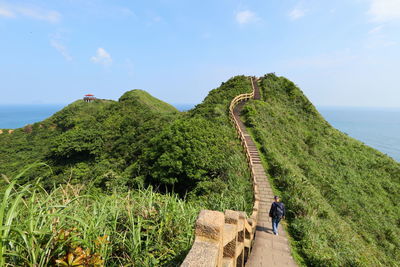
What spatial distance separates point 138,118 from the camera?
1289 inches

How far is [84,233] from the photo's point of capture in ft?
7.72

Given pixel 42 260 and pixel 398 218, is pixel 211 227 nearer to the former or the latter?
pixel 42 260

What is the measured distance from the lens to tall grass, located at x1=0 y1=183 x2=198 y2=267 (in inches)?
75.9

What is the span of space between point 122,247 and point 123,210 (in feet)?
2.19

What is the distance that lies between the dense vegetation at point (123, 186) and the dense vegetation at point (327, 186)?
8.15 ft

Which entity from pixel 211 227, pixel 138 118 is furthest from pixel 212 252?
pixel 138 118

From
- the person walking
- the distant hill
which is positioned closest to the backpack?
the person walking

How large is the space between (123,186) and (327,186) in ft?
47.4

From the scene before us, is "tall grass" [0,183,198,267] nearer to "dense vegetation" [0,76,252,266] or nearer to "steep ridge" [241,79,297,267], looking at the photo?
"dense vegetation" [0,76,252,266]

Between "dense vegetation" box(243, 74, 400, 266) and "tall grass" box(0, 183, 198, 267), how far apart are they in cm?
595

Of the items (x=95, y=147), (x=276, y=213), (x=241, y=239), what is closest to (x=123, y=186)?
(x=276, y=213)

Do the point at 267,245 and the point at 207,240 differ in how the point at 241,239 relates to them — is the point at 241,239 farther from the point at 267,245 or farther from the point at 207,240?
the point at 267,245

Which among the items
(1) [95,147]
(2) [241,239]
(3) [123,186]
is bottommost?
(1) [95,147]

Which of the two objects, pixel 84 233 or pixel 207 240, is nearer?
pixel 207 240
